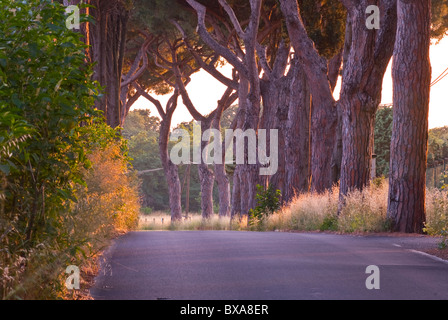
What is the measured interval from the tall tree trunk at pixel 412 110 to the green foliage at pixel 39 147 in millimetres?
10816

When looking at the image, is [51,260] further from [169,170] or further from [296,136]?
[169,170]

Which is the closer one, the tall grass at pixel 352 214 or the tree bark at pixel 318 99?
the tall grass at pixel 352 214

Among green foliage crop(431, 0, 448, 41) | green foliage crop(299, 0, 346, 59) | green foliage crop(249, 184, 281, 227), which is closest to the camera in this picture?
green foliage crop(249, 184, 281, 227)

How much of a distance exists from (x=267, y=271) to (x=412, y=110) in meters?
9.04

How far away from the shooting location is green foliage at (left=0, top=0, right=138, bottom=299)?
7172mm

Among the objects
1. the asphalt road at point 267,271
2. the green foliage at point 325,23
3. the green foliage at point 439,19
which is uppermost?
the green foliage at point 439,19

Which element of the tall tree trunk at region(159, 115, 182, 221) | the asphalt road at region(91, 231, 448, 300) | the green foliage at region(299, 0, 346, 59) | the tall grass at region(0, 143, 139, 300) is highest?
the green foliage at region(299, 0, 346, 59)

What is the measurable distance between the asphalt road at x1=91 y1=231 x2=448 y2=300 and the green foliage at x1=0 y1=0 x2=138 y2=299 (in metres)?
0.97

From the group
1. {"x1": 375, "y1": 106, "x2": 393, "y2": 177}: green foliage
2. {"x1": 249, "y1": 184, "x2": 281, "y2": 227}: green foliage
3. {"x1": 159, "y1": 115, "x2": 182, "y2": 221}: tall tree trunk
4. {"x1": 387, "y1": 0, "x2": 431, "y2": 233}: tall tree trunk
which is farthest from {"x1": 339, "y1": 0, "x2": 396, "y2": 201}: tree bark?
{"x1": 375, "y1": 106, "x2": 393, "y2": 177}: green foliage

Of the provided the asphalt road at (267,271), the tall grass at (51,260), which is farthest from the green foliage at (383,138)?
the tall grass at (51,260)

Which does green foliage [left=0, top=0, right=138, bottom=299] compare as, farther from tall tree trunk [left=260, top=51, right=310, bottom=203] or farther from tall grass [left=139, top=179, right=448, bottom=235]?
tall tree trunk [left=260, top=51, right=310, bottom=203]

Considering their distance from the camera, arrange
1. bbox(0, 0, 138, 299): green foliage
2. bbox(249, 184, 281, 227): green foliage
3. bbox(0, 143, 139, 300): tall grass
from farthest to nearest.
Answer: bbox(249, 184, 281, 227): green foliage < bbox(0, 0, 138, 299): green foliage < bbox(0, 143, 139, 300): tall grass

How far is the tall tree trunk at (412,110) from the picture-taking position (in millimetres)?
17578

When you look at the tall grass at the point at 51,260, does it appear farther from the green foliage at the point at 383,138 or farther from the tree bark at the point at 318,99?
the green foliage at the point at 383,138
